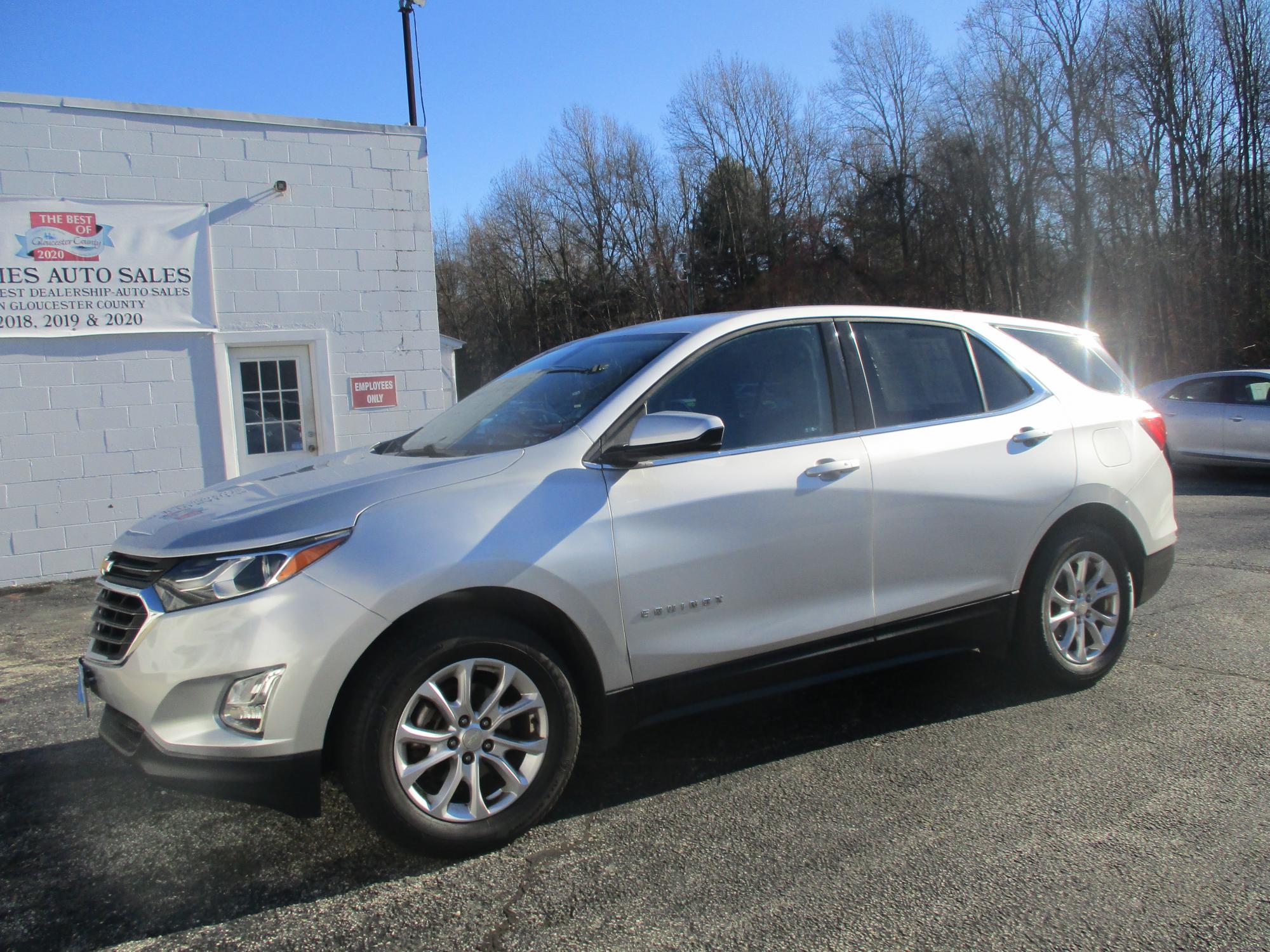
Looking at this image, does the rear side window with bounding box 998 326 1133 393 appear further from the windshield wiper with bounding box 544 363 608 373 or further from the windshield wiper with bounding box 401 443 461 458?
the windshield wiper with bounding box 401 443 461 458

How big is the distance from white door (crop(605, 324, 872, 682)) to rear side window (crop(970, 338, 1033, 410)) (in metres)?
0.91

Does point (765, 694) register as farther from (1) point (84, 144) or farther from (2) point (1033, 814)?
(1) point (84, 144)

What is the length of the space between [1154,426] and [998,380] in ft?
3.41

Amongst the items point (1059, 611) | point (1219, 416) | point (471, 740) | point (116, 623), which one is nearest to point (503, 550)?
point (471, 740)

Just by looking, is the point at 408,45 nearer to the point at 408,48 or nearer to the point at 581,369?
the point at 408,48

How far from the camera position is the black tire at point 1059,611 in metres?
4.12

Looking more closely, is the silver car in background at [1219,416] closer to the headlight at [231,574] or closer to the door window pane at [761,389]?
the door window pane at [761,389]

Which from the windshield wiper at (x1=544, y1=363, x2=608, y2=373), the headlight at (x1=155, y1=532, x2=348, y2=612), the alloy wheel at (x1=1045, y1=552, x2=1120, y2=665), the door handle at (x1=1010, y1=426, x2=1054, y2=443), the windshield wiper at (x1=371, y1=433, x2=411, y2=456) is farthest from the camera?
the alloy wheel at (x1=1045, y1=552, x2=1120, y2=665)

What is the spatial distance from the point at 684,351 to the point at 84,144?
25.4 ft

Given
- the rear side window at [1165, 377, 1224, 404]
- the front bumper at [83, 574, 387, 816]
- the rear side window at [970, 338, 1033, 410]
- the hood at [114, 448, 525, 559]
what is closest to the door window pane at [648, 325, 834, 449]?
the hood at [114, 448, 525, 559]

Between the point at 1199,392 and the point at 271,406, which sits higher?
the point at 271,406

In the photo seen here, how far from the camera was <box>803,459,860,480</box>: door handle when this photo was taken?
140 inches

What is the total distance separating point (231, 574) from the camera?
2721mm

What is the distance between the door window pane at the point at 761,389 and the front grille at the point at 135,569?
1.71 m
